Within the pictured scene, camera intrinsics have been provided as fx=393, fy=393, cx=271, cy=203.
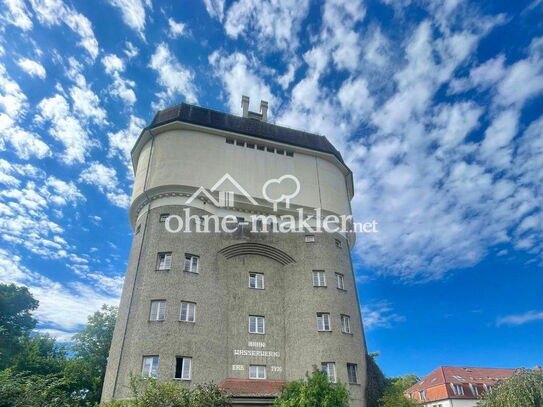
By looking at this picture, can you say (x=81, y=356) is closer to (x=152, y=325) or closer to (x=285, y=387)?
(x=152, y=325)

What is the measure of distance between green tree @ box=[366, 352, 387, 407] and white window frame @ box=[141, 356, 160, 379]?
43.4 feet

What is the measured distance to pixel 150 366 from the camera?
22.4 meters

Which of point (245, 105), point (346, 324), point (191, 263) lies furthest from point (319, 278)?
point (245, 105)

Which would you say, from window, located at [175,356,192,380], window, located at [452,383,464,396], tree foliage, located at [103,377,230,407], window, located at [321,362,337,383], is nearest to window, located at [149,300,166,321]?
window, located at [175,356,192,380]

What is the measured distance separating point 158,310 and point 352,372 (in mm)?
12976

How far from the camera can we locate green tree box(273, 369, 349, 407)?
19250mm

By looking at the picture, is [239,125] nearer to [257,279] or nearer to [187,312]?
[257,279]

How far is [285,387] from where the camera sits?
827 inches

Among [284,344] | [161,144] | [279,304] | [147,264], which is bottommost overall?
[284,344]

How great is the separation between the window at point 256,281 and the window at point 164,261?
19.6 feet

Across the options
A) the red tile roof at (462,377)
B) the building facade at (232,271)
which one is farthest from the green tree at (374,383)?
the red tile roof at (462,377)

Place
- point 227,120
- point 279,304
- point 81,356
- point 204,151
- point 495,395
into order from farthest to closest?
point 81,356, point 227,120, point 204,151, point 279,304, point 495,395

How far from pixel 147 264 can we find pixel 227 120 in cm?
1391

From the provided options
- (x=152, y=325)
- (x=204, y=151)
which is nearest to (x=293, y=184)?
(x=204, y=151)
